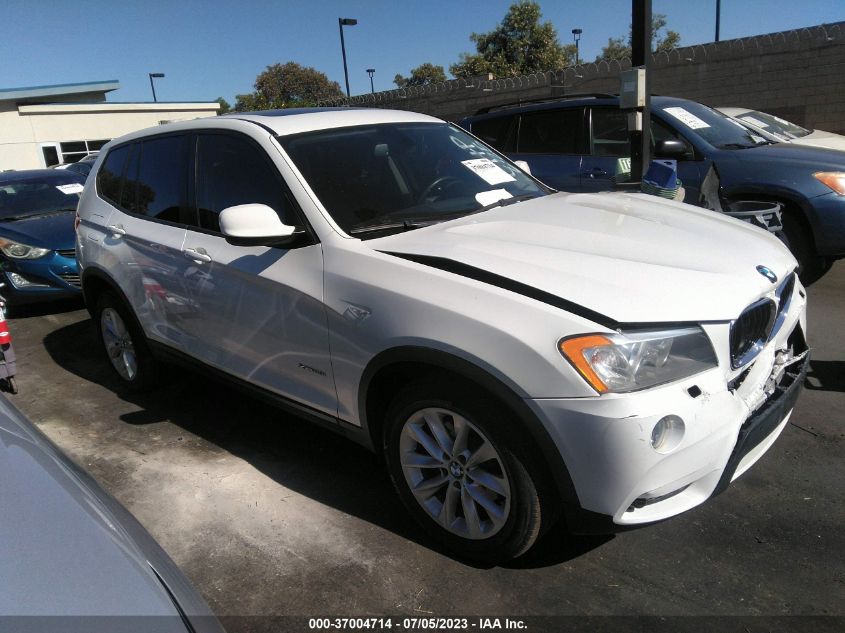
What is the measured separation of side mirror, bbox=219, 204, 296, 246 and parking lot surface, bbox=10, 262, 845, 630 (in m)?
1.25

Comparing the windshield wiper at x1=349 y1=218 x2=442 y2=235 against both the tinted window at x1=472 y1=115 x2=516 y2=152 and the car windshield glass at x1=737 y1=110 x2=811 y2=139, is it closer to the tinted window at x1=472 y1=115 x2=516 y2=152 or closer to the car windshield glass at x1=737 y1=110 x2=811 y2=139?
the tinted window at x1=472 y1=115 x2=516 y2=152

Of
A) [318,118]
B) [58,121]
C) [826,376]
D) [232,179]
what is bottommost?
[826,376]

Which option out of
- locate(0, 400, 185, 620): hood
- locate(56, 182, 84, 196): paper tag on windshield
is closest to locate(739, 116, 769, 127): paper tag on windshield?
locate(0, 400, 185, 620): hood

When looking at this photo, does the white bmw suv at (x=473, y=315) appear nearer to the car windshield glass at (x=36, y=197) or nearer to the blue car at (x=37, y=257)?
the blue car at (x=37, y=257)

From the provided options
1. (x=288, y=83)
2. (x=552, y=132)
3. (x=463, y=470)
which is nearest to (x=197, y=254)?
(x=463, y=470)

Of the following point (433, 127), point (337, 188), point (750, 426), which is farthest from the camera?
point (433, 127)

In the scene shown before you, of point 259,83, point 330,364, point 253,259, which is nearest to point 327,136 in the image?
point 253,259

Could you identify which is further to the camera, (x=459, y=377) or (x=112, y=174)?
(x=112, y=174)

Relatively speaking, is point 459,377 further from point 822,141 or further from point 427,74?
point 427,74

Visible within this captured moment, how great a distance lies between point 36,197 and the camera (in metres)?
8.10

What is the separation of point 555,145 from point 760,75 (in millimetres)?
11177

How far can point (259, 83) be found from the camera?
55969 mm

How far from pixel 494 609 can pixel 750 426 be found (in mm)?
1110

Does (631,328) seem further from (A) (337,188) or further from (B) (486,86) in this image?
(B) (486,86)
